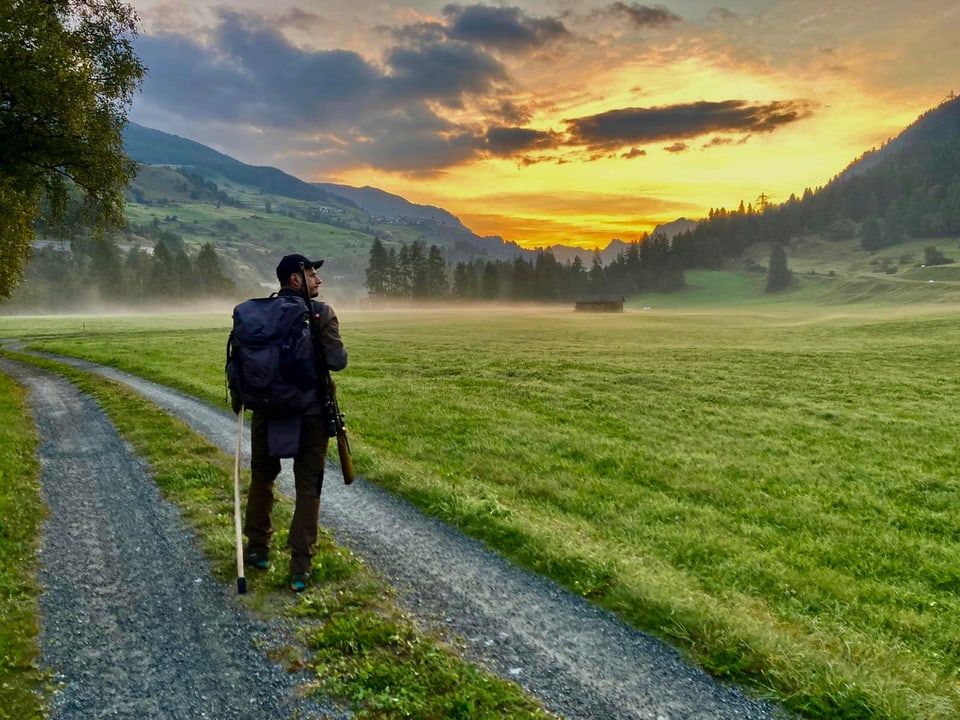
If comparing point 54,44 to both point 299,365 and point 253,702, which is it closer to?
point 299,365

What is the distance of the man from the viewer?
23.1ft

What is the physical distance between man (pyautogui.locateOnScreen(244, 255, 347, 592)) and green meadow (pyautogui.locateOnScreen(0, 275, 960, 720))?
308 centimetres

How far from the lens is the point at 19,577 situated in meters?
7.29

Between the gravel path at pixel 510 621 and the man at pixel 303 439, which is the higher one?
the man at pixel 303 439

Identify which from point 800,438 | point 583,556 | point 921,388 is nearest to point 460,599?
point 583,556

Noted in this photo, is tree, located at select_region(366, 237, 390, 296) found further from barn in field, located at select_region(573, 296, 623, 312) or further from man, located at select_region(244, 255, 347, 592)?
man, located at select_region(244, 255, 347, 592)

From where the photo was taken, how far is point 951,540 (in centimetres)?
975

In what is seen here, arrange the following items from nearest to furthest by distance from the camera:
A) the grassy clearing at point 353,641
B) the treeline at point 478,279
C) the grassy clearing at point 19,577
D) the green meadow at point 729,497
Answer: the grassy clearing at point 353,641, the grassy clearing at point 19,577, the green meadow at point 729,497, the treeline at point 478,279

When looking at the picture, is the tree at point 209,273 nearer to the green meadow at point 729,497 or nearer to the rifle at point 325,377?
the green meadow at point 729,497

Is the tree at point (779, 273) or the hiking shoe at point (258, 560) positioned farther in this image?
the tree at point (779, 273)

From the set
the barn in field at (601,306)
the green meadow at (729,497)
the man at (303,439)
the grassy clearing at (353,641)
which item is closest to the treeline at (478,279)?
the barn in field at (601,306)

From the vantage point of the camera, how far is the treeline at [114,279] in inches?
5950

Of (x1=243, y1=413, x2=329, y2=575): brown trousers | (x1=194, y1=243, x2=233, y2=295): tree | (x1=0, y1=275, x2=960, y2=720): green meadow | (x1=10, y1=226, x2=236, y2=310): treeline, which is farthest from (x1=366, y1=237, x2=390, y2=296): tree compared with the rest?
(x1=243, y1=413, x2=329, y2=575): brown trousers

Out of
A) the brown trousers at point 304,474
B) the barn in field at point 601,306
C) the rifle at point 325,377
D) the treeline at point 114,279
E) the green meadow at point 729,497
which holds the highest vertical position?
the treeline at point 114,279
